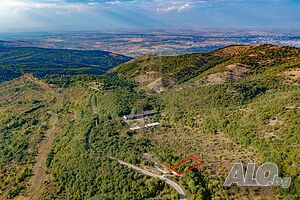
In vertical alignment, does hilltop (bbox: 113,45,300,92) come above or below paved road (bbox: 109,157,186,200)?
above

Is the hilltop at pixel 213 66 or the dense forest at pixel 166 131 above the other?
the hilltop at pixel 213 66

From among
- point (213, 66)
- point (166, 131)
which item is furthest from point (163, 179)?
point (213, 66)

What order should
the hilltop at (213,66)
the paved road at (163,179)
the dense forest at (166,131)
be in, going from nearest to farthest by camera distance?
1. the paved road at (163,179)
2. the dense forest at (166,131)
3. the hilltop at (213,66)

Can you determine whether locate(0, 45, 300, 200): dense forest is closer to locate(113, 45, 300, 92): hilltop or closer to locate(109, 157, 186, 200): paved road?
locate(113, 45, 300, 92): hilltop

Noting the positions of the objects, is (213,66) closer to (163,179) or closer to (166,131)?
(166,131)

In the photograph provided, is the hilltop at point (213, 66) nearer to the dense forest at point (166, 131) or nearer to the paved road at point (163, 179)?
the dense forest at point (166, 131)

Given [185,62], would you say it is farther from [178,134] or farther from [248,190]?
[248,190]

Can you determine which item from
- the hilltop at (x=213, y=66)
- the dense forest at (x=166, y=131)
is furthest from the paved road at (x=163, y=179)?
the hilltop at (x=213, y=66)

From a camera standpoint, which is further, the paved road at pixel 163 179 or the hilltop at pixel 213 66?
the hilltop at pixel 213 66

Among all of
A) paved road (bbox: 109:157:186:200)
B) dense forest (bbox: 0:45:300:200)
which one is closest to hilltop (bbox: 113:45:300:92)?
dense forest (bbox: 0:45:300:200)
